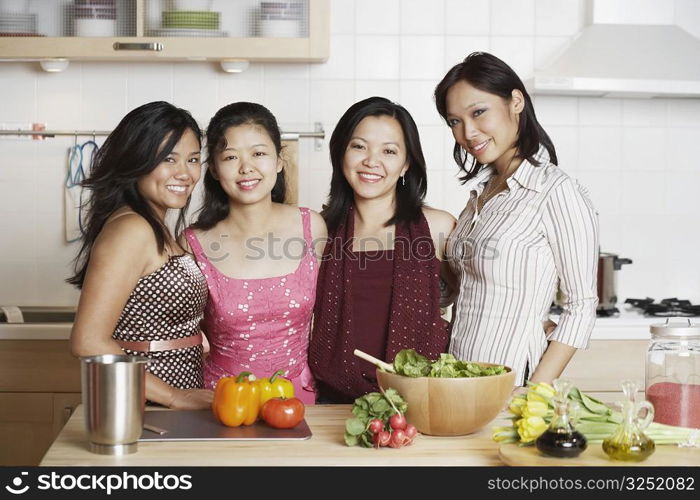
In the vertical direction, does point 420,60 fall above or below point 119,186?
above

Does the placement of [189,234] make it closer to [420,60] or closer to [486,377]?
[486,377]

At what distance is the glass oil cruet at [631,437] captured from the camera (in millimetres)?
1426

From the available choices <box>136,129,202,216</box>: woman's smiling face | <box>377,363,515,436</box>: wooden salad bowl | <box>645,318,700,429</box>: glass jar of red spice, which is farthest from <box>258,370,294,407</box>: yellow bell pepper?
<box>645,318,700,429</box>: glass jar of red spice

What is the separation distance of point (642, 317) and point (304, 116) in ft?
5.13

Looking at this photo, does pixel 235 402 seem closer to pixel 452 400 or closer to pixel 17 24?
pixel 452 400

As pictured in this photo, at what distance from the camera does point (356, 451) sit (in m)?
1.56

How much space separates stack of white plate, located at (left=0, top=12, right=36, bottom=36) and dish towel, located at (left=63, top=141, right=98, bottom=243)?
487 millimetres

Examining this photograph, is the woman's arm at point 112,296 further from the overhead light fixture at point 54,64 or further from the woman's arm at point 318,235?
the overhead light fixture at point 54,64

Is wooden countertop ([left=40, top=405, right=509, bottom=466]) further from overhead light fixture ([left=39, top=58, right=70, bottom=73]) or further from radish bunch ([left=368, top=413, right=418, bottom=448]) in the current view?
overhead light fixture ([left=39, top=58, right=70, bottom=73])

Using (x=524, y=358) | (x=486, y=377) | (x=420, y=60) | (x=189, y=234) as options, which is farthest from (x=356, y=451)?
(x=420, y=60)

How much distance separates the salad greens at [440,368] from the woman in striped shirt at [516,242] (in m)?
0.43

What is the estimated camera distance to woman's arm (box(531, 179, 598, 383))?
80.5 inches

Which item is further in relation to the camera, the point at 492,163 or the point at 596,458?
the point at 492,163
